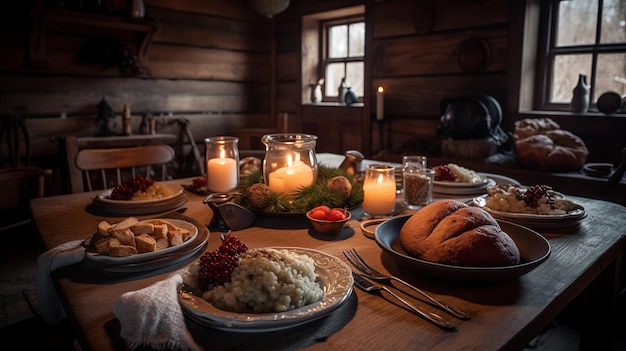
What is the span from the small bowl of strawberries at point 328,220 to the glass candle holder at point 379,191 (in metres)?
0.14

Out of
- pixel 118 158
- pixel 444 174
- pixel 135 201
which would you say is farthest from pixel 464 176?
pixel 118 158

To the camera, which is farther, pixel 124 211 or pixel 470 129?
pixel 470 129

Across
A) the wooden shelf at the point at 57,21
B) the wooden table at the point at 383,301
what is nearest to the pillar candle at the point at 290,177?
the wooden table at the point at 383,301

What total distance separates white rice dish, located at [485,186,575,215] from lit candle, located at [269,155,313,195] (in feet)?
1.69

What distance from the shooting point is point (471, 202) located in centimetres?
134

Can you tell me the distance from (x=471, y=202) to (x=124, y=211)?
3.27 ft

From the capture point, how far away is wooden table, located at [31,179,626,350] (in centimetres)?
65

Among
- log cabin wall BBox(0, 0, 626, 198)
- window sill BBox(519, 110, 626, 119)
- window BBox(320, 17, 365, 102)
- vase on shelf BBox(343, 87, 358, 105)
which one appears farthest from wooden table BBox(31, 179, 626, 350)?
window BBox(320, 17, 365, 102)

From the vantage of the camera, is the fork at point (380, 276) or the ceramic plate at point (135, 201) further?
the ceramic plate at point (135, 201)

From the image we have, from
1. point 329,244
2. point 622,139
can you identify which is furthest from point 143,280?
point 622,139

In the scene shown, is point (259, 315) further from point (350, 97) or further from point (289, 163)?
point (350, 97)

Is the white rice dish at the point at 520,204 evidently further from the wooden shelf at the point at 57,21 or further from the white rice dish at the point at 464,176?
the wooden shelf at the point at 57,21

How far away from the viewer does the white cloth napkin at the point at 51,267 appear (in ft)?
2.96

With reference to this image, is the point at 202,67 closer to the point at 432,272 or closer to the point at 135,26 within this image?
the point at 135,26
